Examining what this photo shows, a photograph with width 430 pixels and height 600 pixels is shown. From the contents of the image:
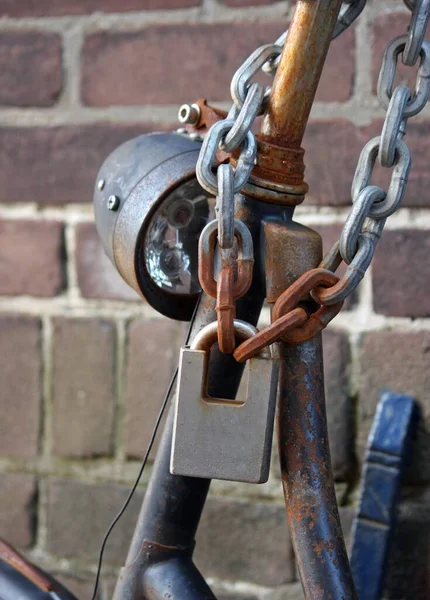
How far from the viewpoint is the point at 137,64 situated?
86 cm

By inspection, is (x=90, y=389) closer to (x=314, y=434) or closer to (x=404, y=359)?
(x=404, y=359)

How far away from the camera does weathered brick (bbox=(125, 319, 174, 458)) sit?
2.87ft

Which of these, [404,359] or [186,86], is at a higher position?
[186,86]

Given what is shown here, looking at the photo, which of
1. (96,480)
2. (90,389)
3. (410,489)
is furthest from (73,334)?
(410,489)

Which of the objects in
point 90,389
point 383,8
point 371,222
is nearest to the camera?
point 371,222

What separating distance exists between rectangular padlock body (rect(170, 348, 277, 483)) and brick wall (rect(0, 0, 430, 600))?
38 centimetres

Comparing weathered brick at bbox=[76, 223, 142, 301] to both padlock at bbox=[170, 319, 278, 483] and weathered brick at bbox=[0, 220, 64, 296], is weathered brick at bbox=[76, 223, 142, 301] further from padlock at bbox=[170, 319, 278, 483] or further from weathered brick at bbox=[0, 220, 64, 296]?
padlock at bbox=[170, 319, 278, 483]

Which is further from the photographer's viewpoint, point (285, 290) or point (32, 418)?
point (32, 418)

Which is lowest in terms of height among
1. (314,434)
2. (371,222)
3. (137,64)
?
(314,434)

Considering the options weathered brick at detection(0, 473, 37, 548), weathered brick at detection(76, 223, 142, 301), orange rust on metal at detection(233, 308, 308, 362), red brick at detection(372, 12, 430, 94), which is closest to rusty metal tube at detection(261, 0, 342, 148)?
orange rust on metal at detection(233, 308, 308, 362)

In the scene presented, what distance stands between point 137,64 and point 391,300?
0.36 m

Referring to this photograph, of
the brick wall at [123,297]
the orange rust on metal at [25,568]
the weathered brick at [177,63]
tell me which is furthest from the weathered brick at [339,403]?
the orange rust on metal at [25,568]

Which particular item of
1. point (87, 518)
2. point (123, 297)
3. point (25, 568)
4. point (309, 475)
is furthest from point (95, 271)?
point (309, 475)

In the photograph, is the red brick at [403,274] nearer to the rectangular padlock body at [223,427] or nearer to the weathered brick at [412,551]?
the weathered brick at [412,551]
